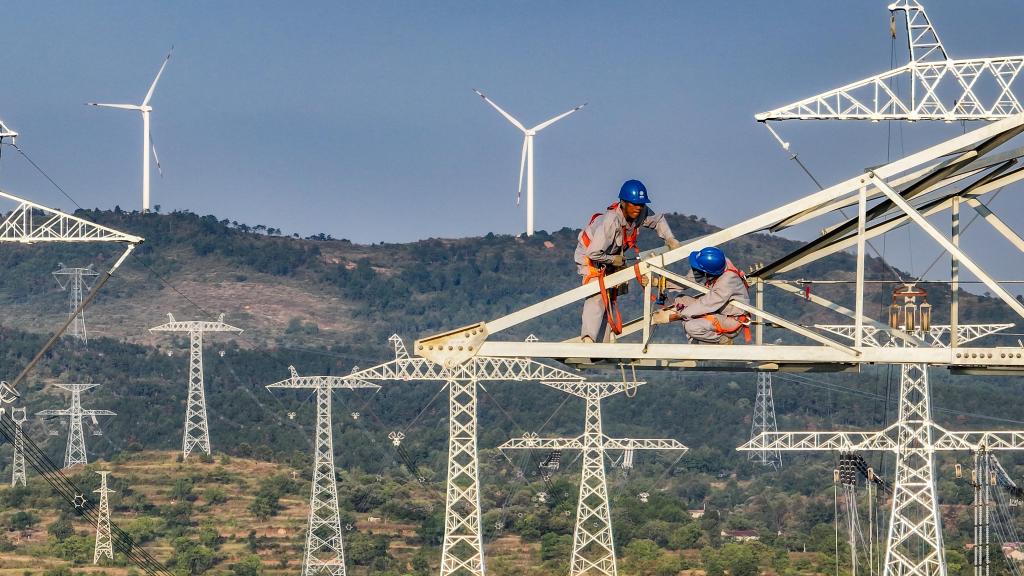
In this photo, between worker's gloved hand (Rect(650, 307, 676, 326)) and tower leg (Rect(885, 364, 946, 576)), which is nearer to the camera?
worker's gloved hand (Rect(650, 307, 676, 326))

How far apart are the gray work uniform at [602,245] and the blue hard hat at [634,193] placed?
232 mm

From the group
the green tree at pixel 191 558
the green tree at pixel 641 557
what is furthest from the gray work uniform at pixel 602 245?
the green tree at pixel 191 558

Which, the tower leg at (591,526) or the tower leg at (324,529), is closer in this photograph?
the tower leg at (591,526)

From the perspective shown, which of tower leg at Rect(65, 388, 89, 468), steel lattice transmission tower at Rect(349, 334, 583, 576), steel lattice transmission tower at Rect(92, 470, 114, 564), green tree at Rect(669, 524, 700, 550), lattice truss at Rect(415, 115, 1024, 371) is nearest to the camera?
lattice truss at Rect(415, 115, 1024, 371)

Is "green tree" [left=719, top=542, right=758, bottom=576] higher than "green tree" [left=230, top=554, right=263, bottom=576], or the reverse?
"green tree" [left=719, top=542, right=758, bottom=576]

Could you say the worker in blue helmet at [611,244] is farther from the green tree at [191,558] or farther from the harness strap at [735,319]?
the green tree at [191,558]

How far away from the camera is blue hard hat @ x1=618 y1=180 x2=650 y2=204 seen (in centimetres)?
2959

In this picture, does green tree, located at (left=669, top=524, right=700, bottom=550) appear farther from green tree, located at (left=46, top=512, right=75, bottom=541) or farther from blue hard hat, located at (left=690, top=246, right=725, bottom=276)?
blue hard hat, located at (left=690, top=246, right=725, bottom=276)

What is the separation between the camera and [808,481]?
198 meters

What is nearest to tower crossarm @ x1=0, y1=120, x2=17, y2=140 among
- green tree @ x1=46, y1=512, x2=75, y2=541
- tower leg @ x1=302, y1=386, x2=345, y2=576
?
tower leg @ x1=302, y1=386, x2=345, y2=576

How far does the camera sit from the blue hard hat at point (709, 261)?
2903 centimetres

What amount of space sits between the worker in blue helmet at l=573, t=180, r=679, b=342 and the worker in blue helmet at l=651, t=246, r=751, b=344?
0.69 metres

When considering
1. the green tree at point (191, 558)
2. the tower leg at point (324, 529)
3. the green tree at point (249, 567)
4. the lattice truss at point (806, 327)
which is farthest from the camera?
the green tree at point (191, 558)

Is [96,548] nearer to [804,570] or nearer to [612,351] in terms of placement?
[804,570]
